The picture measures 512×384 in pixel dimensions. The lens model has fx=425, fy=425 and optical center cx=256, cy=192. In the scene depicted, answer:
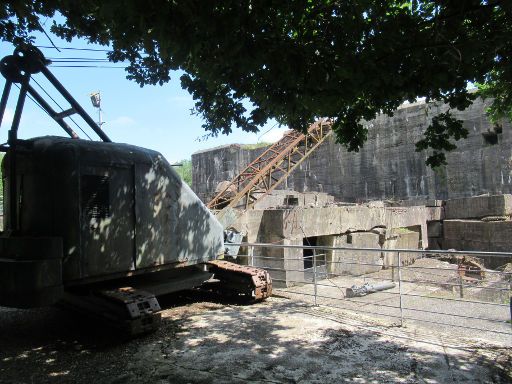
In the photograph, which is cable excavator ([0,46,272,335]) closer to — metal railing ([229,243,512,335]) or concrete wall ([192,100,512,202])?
metal railing ([229,243,512,335])

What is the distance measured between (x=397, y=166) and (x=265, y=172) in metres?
14.9

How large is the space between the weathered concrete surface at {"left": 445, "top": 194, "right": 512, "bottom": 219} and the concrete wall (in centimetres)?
181

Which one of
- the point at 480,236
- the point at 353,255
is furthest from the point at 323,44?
the point at 480,236

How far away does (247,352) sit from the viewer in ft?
16.5

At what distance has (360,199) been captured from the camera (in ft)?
101

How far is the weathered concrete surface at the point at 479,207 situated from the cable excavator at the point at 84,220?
1996 cm

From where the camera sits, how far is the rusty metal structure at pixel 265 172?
16812 millimetres

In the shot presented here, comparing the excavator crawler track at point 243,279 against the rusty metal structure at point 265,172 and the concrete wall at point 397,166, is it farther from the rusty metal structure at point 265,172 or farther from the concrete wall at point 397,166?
the concrete wall at point 397,166

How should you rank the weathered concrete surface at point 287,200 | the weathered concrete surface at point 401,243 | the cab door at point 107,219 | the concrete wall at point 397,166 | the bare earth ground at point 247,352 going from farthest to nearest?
the concrete wall at point 397,166 → the weathered concrete surface at point 401,243 → the weathered concrete surface at point 287,200 → the cab door at point 107,219 → the bare earth ground at point 247,352

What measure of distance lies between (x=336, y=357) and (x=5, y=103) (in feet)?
16.9

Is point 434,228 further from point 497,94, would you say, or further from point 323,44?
point 323,44

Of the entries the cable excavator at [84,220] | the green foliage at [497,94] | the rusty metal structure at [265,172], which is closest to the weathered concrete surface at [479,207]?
the rusty metal structure at [265,172]

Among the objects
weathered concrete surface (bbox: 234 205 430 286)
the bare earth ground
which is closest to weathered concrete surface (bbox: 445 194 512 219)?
weathered concrete surface (bbox: 234 205 430 286)

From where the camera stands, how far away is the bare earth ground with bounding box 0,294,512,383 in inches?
173
